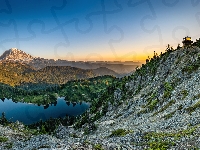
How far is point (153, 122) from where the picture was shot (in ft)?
187

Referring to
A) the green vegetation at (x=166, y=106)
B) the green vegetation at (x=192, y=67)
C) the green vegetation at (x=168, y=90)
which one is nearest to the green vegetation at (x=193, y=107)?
the green vegetation at (x=166, y=106)

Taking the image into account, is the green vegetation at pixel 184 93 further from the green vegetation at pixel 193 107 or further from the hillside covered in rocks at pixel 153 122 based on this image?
the green vegetation at pixel 193 107

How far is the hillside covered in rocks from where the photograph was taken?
111 ft

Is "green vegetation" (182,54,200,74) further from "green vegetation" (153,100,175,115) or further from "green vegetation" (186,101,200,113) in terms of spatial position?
"green vegetation" (186,101,200,113)

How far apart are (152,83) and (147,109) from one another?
30001 mm

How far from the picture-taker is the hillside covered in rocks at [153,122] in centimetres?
3385

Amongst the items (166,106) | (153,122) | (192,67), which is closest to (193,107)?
(153,122)

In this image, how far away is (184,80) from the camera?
76500 mm

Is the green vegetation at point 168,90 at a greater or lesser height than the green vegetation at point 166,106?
greater

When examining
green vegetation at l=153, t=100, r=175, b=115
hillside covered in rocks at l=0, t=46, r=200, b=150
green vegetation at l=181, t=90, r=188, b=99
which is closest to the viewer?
hillside covered in rocks at l=0, t=46, r=200, b=150

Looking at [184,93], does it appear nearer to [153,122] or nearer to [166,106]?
[166,106]

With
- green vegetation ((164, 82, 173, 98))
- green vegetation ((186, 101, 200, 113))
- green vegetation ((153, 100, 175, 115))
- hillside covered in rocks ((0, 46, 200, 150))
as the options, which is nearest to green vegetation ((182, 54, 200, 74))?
hillside covered in rocks ((0, 46, 200, 150))

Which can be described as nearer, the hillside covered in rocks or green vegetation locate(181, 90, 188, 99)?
the hillside covered in rocks

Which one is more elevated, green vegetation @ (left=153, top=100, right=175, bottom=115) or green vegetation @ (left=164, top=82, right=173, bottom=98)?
green vegetation @ (left=164, top=82, right=173, bottom=98)
